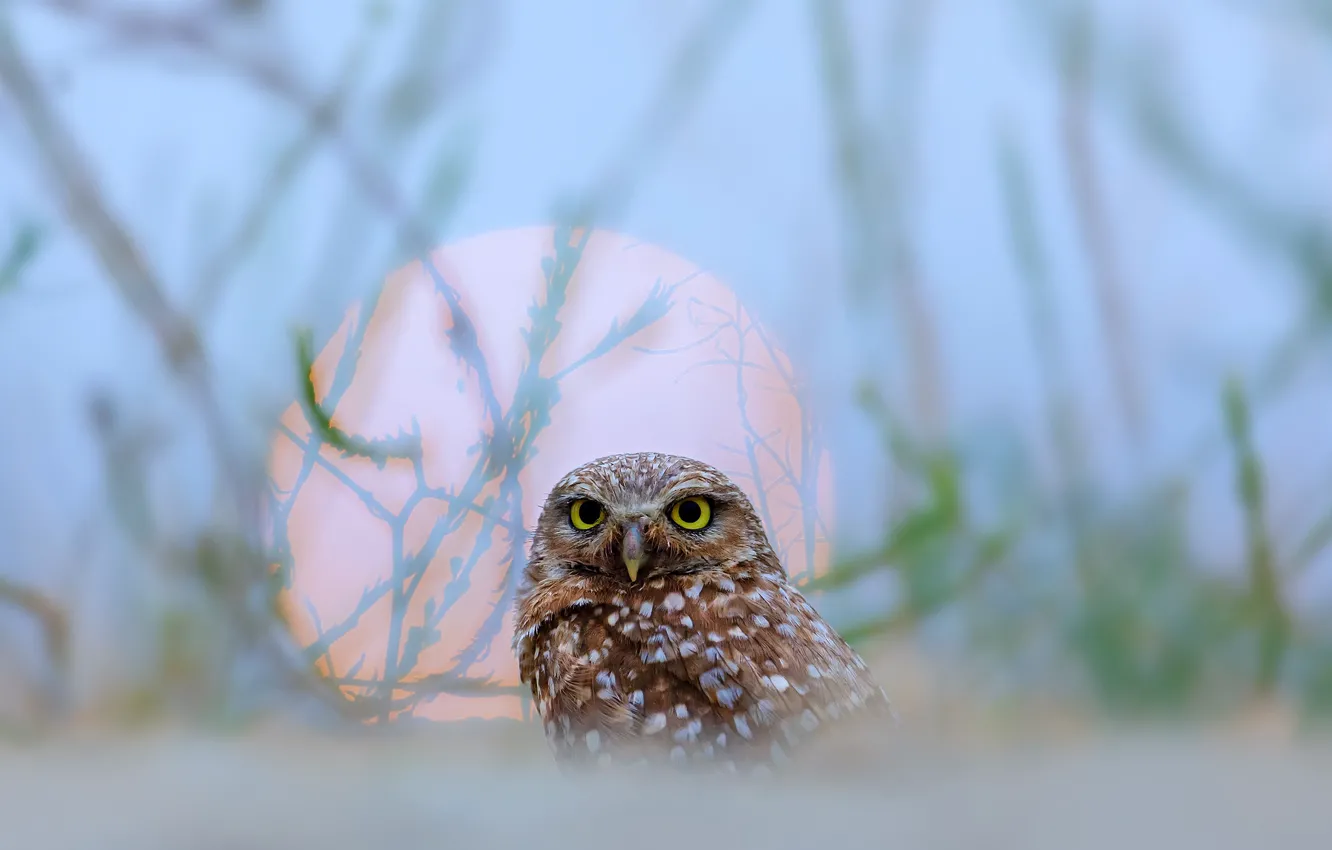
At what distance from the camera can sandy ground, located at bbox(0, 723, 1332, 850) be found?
0.23m

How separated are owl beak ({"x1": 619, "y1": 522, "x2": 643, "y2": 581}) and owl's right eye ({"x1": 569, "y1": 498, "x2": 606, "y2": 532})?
73 mm

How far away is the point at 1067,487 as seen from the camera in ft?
3.12

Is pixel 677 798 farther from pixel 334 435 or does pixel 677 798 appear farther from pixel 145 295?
pixel 145 295

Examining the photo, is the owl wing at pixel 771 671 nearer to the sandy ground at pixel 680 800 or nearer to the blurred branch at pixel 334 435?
the blurred branch at pixel 334 435

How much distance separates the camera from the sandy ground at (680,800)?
0.23m

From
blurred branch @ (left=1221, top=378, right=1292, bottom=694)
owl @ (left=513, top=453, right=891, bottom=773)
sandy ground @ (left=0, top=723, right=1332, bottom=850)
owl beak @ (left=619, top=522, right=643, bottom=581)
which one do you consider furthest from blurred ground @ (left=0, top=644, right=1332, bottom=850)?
owl beak @ (left=619, top=522, right=643, bottom=581)

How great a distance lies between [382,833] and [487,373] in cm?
127

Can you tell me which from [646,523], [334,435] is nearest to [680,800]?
[646,523]

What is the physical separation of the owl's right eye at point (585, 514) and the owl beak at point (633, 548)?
0.07 metres

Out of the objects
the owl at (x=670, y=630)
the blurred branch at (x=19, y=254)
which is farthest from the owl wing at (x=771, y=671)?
the blurred branch at (x=19, y=254)

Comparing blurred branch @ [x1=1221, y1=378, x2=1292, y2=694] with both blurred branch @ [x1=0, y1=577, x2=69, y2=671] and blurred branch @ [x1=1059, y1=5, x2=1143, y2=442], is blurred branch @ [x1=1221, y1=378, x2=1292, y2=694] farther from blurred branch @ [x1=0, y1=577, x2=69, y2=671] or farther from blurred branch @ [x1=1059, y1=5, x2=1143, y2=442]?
blurred branch @ [x1=0, y1=577, x2=69, y2=671]

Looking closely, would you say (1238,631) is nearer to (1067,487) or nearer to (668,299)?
(1067,487)

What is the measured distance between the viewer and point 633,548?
1224 millimetres

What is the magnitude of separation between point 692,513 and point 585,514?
0.14 metres
